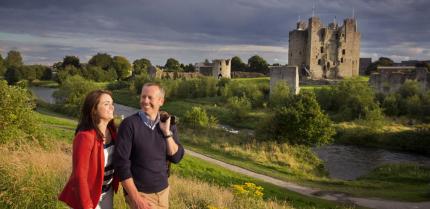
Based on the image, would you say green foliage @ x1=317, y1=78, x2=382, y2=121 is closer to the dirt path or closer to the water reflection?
the water reflection

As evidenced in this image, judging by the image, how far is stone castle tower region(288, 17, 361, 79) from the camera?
230ft

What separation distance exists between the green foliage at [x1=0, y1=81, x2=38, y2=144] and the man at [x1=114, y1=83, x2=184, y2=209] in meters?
8.31

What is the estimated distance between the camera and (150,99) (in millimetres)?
4434

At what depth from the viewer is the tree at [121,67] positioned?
364 feet

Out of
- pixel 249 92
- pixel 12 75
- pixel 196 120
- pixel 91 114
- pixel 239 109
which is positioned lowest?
pixel 196 120

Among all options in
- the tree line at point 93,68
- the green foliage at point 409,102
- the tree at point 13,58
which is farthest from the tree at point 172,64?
the green foliage at point 409,102

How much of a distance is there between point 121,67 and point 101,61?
5.61 meters

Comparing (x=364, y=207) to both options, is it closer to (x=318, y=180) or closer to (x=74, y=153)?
(x=318, y=180)

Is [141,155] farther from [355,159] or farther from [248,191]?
[355,159]

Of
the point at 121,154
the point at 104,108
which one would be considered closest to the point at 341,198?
the point at 121,154

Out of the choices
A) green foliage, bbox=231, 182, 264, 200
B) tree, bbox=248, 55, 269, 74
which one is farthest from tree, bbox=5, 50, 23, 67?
green foliage, bbox=231, 182, 264, 200

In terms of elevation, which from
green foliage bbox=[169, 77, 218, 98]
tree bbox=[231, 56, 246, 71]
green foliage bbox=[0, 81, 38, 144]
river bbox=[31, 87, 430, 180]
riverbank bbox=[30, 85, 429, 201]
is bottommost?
river bbox=[31, 87, 430, 180]

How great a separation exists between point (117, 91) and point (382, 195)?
2483 inches

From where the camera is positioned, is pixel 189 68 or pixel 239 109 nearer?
pixel 239 109
